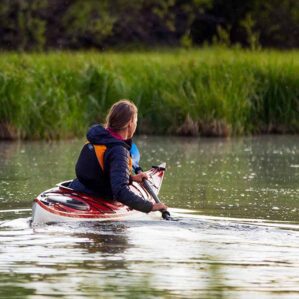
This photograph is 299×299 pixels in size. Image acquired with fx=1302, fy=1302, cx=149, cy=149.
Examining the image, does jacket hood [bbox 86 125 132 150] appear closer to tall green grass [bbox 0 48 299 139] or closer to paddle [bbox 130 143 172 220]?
paddle [bbox 130 143 172 220]

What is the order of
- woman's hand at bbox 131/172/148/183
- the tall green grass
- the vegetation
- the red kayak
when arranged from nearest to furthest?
the red kayak, woman's hand at bbox 131/172/148/183, the tall green grass, the vegetation

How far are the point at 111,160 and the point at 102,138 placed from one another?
0.21 metres

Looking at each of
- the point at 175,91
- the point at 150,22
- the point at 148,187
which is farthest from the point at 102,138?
the point at 150,22

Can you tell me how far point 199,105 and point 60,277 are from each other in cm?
1131

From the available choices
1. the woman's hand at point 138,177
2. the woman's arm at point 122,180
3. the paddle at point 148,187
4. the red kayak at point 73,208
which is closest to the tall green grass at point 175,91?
the paddle at point 148,187

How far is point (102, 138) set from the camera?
10.3 metres

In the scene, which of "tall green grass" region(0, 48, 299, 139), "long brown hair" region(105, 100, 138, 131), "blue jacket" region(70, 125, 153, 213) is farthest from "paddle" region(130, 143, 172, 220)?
"tall green grass" region(0, 48, 299, 139)

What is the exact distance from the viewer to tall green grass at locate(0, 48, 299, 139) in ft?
61.3

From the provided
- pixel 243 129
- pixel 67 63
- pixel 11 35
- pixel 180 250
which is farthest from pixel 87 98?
pixel 11 35

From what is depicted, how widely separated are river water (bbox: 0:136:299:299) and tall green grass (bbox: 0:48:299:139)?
3.33 m

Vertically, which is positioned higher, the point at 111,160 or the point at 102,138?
the point at 102,138

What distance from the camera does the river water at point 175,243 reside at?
7781mm

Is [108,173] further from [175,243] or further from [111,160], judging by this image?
[175,243]

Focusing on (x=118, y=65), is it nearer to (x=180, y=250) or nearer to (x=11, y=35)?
(x=180, y=250)
